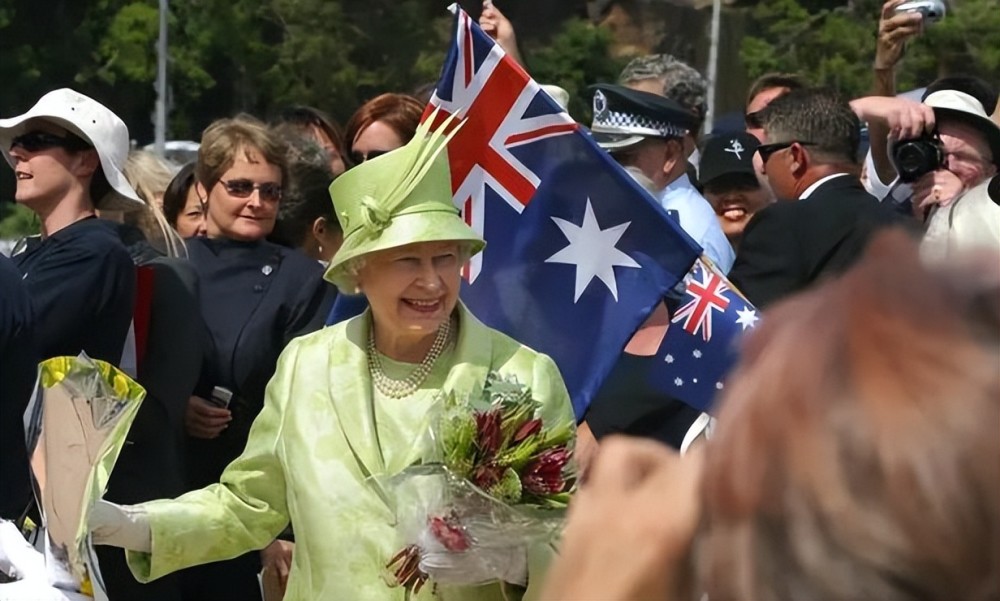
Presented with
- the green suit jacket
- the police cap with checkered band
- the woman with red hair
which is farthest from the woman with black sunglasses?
the green suit jacket

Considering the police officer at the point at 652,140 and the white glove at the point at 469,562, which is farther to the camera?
the police officer at the point at 652,140

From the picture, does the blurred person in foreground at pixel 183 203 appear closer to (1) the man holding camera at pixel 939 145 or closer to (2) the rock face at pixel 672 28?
(1) the man holding camera at pixel 939 145

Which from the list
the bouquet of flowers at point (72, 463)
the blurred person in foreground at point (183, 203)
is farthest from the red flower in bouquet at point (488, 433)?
the blurred person in foreground at point (183, 203)

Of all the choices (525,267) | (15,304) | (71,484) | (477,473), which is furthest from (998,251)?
(525,267)

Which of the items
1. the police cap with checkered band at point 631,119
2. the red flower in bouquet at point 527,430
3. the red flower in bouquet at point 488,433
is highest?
the red flower in bouquet at point 488,433

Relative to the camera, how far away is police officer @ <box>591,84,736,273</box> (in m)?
5.53

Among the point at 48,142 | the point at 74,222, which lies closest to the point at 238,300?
the point at 74,222

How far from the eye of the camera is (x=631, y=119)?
5.57m

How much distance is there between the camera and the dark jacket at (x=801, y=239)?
179 inches

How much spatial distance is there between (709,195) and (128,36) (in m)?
31.2

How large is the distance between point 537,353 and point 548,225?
993 millimetres

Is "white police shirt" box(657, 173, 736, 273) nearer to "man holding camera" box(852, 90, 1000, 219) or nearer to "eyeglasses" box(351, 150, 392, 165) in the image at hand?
"man holding camera" box(852, 90, 1000, 219)

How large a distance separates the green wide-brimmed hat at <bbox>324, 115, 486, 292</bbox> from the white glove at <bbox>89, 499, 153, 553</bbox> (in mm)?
639

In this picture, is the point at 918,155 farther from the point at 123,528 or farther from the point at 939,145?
the point at 123,528
